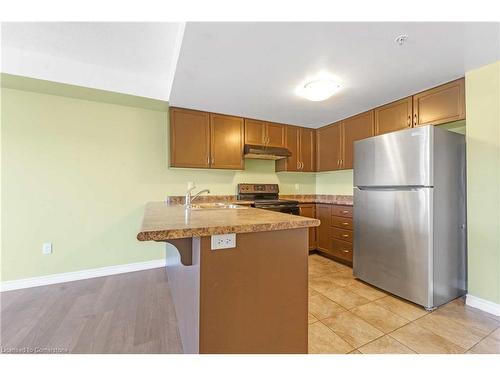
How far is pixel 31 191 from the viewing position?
8.32ft

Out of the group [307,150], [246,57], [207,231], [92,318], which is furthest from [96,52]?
[307,150]

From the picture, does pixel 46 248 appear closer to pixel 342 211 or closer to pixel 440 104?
pixel 342 211

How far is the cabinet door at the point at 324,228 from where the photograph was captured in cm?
344

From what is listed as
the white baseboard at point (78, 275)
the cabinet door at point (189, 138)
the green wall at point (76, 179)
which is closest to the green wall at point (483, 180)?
the cabinet door at point (189, 138)

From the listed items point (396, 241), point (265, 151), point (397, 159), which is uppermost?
point (265, 151)

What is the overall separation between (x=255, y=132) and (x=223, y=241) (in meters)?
2.70

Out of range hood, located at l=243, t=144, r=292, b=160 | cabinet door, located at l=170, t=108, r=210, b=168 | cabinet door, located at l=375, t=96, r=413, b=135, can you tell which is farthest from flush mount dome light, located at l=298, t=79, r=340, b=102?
cabinet door, located at l=170, t=108, r=210, b=168

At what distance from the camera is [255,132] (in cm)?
350

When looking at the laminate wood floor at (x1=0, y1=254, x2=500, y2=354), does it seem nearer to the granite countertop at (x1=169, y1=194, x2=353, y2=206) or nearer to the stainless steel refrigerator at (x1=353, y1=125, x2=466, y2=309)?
the stainless steel refrigerator at (x1=353, y1=125, x2=466, y2=309)

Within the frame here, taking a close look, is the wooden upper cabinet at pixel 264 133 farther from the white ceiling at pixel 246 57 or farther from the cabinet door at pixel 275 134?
the white ceiling at pixel 246 57
